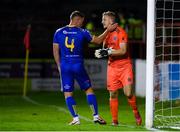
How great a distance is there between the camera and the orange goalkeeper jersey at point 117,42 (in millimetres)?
12641

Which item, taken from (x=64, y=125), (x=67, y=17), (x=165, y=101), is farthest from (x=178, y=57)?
(x=67, y=17)

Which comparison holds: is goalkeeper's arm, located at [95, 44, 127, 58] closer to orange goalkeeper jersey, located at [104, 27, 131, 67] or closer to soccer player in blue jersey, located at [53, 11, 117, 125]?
orange goalkeeper jersey, located at [104, 27, 131, 67]

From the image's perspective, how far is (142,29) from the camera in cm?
2533

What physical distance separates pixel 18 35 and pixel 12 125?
46.4 ft

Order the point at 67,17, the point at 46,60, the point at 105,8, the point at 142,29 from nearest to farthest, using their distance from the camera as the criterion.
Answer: the point at 46,60 → the point at 142,29 → the point at 67,17 → the point at 105,8

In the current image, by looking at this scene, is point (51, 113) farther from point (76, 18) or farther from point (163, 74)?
point (163, 74)

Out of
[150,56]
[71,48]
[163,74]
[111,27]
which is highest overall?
[111,27]

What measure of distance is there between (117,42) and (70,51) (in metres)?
0.87

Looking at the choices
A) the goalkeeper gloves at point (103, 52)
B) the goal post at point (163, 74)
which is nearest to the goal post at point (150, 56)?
the goal post at point (163, 74)

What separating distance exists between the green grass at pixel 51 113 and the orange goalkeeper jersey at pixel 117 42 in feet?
3.74

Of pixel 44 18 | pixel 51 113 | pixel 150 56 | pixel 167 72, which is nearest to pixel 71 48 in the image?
pixel 150 56

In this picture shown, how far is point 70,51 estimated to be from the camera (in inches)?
499

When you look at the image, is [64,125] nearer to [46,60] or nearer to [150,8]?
[150,8]

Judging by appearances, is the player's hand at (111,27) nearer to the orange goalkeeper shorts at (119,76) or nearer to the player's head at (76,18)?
the player's head at (76,18)
